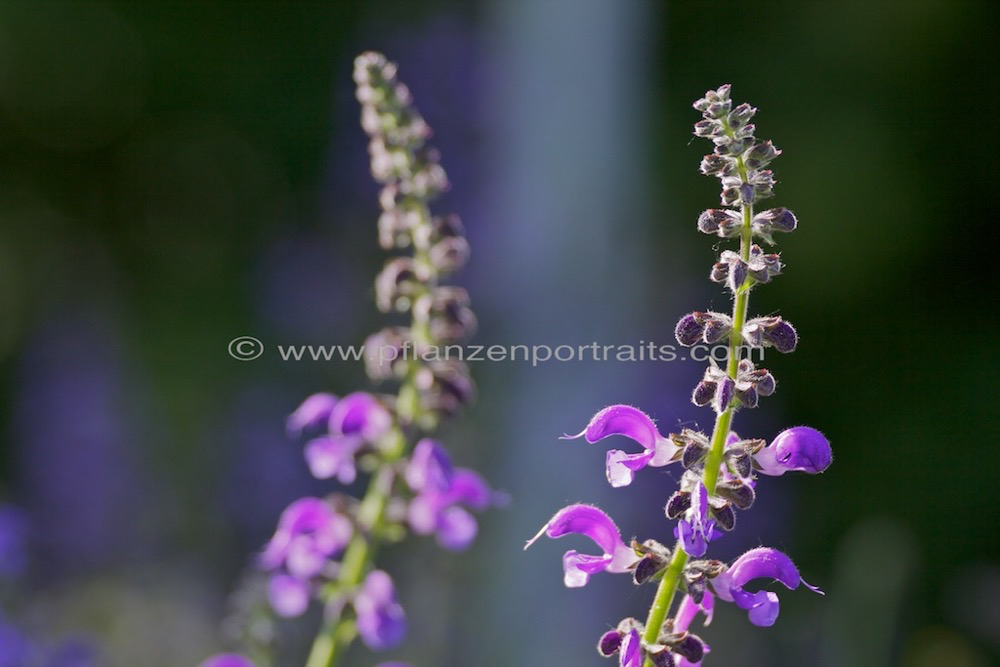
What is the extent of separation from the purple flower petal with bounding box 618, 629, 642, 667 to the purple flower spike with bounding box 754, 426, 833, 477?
0.30m

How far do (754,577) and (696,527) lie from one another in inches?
10.9

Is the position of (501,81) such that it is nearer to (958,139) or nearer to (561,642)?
(958,139)

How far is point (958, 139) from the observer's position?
654cm

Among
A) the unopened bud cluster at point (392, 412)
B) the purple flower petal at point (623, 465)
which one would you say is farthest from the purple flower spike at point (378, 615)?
the purple flower petal at point (623, 465)

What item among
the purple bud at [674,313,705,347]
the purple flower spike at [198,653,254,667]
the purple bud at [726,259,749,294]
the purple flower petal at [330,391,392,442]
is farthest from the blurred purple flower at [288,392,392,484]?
the purple bud at [726,259,749,294]

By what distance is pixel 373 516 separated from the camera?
1852mm

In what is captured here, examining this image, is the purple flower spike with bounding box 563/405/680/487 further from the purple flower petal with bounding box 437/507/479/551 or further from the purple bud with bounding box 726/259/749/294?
the purple flower petal with bounding box 437/507/479/551

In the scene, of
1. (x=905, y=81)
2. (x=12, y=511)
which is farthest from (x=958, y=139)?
(x=12, y=511)

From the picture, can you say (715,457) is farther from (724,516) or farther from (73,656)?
(73,656)

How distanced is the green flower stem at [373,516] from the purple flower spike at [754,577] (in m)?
0.69

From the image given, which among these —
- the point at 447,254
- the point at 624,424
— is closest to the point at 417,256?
the point at 447,254

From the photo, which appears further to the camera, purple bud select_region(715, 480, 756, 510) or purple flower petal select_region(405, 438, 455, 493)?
purple flower petal select_region(405, 438, 455, 493)

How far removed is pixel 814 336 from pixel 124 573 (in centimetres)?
439

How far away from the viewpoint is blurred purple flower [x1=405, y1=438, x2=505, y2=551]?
1.89 m
